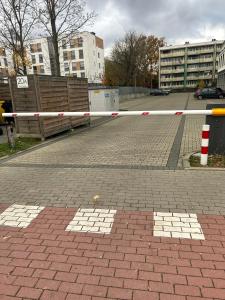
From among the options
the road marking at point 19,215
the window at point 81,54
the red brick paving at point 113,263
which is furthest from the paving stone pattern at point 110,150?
the window at point 81,54

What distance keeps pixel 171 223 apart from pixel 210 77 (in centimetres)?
8860

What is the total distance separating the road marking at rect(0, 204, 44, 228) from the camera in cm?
379

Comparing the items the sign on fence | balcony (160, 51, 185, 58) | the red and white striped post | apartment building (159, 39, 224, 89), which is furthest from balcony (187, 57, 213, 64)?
the red and white striped post

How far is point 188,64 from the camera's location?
8656 cm

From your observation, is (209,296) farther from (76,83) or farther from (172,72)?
(172,72)

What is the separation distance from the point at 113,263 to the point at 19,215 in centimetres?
188

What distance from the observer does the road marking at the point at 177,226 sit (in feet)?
10.8

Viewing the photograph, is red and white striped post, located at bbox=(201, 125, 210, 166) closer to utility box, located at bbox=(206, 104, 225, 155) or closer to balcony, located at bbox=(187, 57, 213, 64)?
utility box, located at bbox=(206, 104, 225, 155)

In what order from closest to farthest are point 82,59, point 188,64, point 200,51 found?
1. point 82,59
2. point 200,51
3. point 188,64

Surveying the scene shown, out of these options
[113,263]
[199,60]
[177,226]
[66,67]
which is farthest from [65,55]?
[113,263]

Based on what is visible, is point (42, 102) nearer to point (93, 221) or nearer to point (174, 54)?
point (93, 221)

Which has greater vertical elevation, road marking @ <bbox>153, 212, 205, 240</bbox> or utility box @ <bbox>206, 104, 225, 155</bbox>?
utility box @ <bbox>206, 104, 225, 155</bbox>

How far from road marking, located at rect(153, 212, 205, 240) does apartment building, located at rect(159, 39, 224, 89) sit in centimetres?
8581

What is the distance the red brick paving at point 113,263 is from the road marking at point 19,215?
0.15 meters
